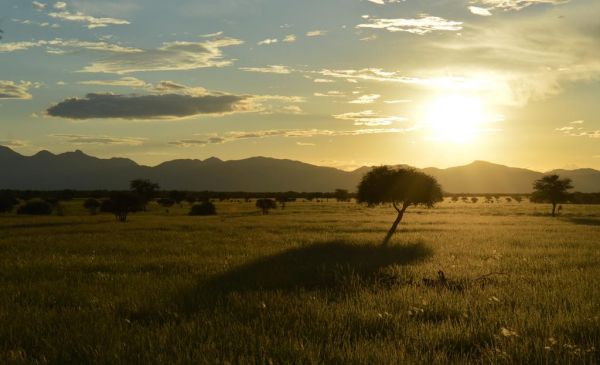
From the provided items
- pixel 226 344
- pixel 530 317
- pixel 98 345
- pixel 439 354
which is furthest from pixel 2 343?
pixel 530 317

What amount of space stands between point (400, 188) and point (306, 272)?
2364cm

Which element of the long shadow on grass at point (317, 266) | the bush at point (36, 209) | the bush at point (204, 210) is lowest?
the bush at point (36, 209)

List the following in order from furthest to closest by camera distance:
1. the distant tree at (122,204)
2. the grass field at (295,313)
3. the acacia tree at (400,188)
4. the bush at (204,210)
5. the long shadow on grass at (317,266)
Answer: the bush at (204,210) < the distant tree at (122,204) < the acacia tree at (400,188) < the long shadow on grass at (317,266) < the grass field at (295,313)

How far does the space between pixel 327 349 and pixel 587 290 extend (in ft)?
29.2

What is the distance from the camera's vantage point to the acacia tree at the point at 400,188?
3966 cm

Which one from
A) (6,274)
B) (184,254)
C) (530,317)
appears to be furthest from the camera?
(184,254)

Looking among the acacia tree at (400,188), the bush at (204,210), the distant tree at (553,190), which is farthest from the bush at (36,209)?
the distant tree at (553,190)

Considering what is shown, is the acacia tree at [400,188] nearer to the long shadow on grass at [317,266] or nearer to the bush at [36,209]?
the long shadow on grass at [317,266]

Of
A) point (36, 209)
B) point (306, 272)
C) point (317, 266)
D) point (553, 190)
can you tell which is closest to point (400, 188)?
point (317, 266)

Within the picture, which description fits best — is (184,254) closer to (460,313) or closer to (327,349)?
(460,313)

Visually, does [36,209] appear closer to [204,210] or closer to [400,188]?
[204,210]

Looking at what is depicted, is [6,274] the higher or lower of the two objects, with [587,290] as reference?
lower

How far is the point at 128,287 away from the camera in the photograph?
45.9 ft

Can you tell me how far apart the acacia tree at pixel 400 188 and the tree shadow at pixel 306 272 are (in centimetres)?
1283
